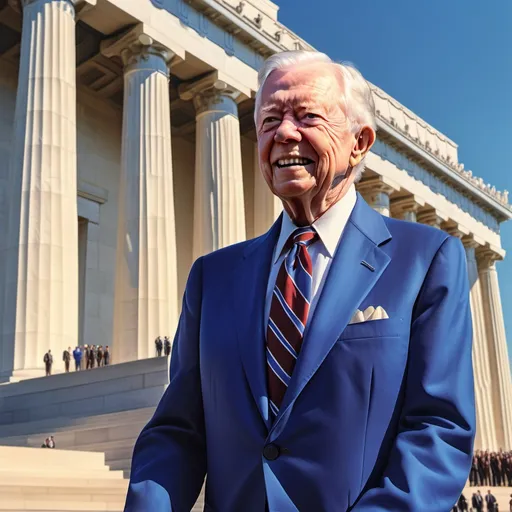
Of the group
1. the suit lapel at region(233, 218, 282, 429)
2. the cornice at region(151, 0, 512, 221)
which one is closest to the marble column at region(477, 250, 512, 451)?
the cornice at region(151, 0, 512, 221)

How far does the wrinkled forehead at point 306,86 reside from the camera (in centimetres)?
387

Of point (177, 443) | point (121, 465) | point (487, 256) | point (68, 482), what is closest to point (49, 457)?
point (121, 465)

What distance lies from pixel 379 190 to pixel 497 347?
77.4 feet

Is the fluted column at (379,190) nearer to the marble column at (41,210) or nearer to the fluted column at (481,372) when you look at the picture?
the fluted column at (481,372)

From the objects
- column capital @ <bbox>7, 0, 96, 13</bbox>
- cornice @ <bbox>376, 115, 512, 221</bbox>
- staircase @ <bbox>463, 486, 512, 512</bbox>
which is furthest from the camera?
cornice @ <bbox>376, 115, 512, 221</bbox>

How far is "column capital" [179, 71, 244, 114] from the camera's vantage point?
45438 mm

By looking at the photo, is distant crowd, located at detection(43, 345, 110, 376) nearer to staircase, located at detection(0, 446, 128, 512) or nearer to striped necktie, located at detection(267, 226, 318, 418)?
staircase, located at detection(0, 446, 128, 512)

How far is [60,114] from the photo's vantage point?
35.0 meters

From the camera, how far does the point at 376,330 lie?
3500 mm

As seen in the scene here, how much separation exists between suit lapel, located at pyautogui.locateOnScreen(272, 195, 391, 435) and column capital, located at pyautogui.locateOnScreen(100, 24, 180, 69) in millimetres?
38542

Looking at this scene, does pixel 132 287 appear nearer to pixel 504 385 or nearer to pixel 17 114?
pixel 17 114

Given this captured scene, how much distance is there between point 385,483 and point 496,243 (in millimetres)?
79156

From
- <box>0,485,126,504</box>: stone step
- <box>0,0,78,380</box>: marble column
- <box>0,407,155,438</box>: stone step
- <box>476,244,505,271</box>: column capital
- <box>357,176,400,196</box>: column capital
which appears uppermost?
<box>357,176,400,196</box>: column capital

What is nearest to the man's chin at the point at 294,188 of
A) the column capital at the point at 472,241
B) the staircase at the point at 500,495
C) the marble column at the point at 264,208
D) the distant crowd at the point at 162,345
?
the distant crowd at the point at 162,345
